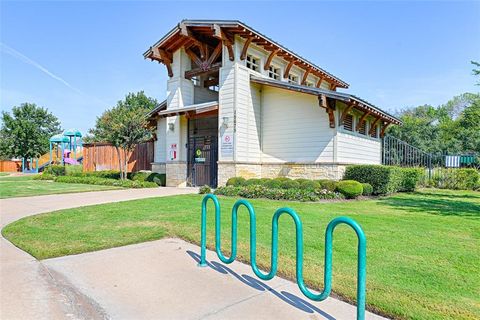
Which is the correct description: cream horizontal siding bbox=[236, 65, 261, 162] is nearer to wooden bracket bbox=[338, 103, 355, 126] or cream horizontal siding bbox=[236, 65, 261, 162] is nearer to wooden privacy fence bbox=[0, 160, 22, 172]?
wooden bracket bbox=[338, 103, 355, 126]

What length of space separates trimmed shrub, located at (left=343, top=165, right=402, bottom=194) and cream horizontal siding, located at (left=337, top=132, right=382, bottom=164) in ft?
2.38

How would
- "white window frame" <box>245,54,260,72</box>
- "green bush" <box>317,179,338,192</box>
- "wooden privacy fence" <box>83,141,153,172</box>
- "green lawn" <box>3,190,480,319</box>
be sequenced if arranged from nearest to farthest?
"green lawn" <box>3,190,480,319</box> → "green bush" <box>317,179,338,192</box> → "white window frame" <box>245,54,260,72</box> → "wooden privacy fence" <box>83,141,153,172</box>

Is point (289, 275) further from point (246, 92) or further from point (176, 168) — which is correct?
point (176, 168)

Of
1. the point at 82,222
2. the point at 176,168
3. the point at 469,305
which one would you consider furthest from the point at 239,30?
the point at 469,305

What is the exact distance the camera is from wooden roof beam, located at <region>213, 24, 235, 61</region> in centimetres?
1443

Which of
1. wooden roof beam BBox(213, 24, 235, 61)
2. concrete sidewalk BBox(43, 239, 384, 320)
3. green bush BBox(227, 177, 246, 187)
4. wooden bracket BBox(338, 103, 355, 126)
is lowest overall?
concrete sidewalk BBox(43, 239, 384, 320)

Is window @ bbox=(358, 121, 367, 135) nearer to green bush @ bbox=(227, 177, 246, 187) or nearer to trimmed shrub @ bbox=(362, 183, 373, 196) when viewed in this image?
trimmed shrub @ bbox=(362, 183, 373, 196)

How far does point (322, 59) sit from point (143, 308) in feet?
77.8

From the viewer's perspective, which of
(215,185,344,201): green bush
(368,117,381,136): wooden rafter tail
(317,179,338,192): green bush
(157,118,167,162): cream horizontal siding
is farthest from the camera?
(157,118,167,162): cream horizontal siding

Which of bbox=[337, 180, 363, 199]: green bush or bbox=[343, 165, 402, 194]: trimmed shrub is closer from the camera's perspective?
bbox=[337, 180, 363, 199]: green bush

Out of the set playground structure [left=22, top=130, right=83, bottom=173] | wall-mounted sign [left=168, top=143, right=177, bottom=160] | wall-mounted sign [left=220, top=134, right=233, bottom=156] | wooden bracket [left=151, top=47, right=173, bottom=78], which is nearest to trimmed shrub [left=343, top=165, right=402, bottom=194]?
wall-mounted sign [left=220, top=134, right=233, bottom=156]

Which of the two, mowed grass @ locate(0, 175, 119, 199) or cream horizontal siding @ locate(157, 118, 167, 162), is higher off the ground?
cream horizontal siding @ locate(157, 118, 167, 162)

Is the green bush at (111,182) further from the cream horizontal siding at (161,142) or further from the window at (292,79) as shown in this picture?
the window at (292,79)

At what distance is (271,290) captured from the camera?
352cm
